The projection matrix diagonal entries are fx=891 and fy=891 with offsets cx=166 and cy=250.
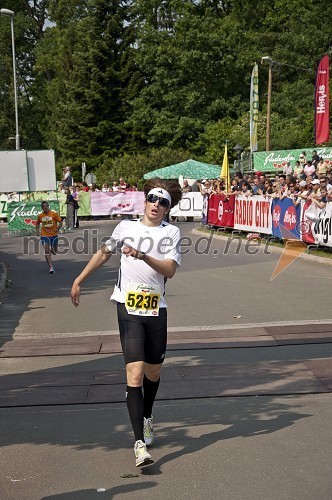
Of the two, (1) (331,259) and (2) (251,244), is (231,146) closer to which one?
(2) (251,244)

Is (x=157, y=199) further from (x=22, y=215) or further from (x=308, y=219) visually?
(x=22, y=215)

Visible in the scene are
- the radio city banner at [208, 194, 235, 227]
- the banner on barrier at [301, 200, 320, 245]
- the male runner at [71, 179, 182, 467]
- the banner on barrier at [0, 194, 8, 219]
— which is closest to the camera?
the male runner at [71, 179, 182, 467]

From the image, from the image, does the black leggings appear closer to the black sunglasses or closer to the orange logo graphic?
the black sunglasses

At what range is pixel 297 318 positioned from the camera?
1232 cm

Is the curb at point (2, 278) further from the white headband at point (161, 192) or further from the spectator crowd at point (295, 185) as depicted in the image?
the white headband at point (161, 192)

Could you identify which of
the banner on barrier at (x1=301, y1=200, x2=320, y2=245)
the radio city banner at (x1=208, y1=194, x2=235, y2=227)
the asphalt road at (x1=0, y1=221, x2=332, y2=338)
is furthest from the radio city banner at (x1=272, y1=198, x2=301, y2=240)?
the radio city banner at (x1=208, y1=194, x2=235, y2=227)

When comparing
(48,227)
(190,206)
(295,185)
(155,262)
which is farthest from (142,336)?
(190,206)

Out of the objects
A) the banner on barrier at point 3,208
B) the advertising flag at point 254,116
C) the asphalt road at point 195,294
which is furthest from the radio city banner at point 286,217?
the banner on barrier at point 3,208

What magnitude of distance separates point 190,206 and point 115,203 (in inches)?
150

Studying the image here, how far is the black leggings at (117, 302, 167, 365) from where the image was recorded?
19.5 ft

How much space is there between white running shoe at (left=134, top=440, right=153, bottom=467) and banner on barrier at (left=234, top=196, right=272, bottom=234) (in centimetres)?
2005

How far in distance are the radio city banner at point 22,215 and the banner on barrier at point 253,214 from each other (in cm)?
1053

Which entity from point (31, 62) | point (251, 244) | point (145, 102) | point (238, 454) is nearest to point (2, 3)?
point (31, 62)

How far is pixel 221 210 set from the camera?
31.4m
